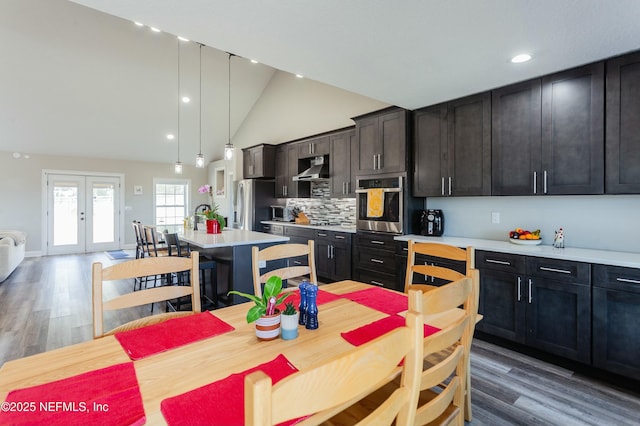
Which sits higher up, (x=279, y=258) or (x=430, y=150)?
(x=430, y=150)

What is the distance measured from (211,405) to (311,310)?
0.57 meters

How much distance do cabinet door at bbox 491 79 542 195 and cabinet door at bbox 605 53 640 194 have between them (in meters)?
0.49

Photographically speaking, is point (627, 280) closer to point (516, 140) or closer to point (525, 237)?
point (525, 237)

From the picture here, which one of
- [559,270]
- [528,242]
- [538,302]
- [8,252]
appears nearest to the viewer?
[559,270]

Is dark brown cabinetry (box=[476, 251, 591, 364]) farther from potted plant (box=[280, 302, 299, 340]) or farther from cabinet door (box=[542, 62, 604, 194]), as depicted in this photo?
potted plant (box=[280, 302, 299, 340])

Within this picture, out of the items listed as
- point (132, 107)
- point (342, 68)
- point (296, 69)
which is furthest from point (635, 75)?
point (132, 107)

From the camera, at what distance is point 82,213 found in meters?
8.18

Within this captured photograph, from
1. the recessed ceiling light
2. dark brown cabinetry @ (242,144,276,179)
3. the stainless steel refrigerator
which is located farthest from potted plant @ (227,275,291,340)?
dark brown cabinetry @ (242,144,276,179)

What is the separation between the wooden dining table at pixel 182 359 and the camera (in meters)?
0.90

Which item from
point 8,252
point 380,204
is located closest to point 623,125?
point 380,204

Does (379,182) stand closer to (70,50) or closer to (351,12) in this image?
(351,12)

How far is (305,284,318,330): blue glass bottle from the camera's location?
130 cm

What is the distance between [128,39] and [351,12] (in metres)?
5.32

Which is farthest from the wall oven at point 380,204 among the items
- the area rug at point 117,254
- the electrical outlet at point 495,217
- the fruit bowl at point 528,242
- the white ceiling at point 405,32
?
the area rug at point 117,254
